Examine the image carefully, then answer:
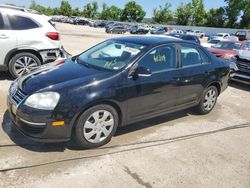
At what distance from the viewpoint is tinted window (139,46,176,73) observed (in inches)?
178

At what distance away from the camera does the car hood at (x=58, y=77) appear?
3871mm

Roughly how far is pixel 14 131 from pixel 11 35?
10.5 feet

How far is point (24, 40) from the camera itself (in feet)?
22.4

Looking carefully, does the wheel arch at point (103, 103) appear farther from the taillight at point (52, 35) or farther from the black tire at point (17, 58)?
the taillight at point (52, 35)

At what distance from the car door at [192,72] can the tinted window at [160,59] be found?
0.23 meters

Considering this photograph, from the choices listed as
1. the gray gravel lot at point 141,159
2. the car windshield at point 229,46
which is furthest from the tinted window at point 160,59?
the car windshield at point 229,46

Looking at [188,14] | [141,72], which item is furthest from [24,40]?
[188,14]

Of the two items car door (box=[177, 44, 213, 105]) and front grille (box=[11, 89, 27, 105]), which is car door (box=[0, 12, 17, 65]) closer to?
front grille (box=[11, 89, 27, 105])

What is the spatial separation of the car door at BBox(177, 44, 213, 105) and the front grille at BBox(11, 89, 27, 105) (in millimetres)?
2649

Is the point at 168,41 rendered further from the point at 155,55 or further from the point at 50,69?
the point at 50,69

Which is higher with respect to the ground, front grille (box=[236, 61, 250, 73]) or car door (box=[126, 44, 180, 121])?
car door (box=[126, 44, 180, 121])

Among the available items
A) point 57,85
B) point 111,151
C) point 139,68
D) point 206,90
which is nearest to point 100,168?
point 111,151

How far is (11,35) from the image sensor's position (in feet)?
22.1

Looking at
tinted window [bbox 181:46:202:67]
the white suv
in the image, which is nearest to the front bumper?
tinted window [bbox 181:46:202:67]
